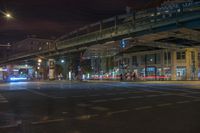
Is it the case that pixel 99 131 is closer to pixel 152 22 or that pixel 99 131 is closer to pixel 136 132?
pixel 136 132

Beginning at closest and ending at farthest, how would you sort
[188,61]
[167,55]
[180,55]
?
[188,61], [180,55], [167,55]

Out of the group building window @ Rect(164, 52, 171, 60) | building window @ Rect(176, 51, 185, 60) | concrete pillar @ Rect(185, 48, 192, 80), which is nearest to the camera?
concrete pillar @ Rect(185, 48, 192, 80)

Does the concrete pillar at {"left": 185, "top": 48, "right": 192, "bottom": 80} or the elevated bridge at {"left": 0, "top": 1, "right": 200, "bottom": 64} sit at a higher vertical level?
the elevated bridge at {"left": 0, "top": 1, "right": 200, "bottom": 64}

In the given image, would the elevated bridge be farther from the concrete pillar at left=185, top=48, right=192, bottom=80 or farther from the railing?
the concrete pillar at left=185, top=48, right=192, bottom=80

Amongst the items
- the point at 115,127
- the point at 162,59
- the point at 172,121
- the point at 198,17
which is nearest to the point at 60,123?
the point at 115,127

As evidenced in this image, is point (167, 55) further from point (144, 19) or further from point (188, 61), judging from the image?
point (144, 19)

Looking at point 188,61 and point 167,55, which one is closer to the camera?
point 188,61

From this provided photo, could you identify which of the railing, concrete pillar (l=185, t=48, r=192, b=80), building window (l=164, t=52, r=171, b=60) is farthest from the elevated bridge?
building window (l=164, t=52, r=171, b=60)

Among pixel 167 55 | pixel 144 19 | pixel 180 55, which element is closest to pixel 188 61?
pixel 180 55

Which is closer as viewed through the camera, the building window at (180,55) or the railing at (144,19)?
the railing at (144,19)

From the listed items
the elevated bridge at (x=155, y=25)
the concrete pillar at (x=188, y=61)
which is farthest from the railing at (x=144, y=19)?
the concrete pillar at (x=188, y=61)

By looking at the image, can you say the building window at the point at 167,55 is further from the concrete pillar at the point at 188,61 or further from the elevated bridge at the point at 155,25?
the elevated bridge at the point at 155,25

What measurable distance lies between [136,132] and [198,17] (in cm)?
2789

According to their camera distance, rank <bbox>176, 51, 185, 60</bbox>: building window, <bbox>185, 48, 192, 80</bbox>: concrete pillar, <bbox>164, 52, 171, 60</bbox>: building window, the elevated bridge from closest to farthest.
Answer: the elevated bridge
<bbox>185, 48, 192, 80</bbox>: concrete pillar
<bbox>176, 51, 185, 60</bbox>: building window
<bbox>164, 52, 171, 60</bbox>: building window
